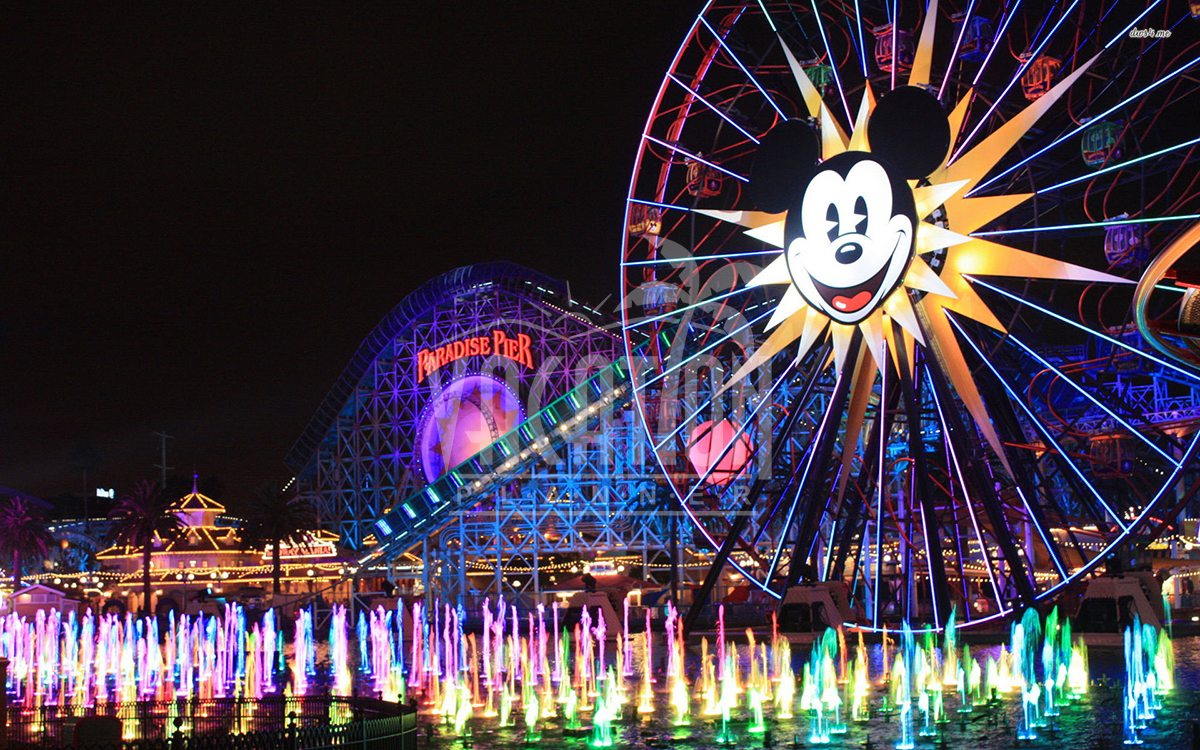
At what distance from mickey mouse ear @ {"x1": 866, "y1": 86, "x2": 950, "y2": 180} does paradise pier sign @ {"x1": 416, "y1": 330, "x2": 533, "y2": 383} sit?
38.3 m

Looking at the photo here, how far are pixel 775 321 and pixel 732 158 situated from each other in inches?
288

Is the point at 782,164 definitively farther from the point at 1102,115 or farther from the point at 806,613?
the point at 806,613

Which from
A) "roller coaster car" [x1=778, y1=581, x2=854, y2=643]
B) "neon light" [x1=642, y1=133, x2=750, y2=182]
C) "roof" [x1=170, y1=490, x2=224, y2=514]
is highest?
"neon light" [x1=642, y1=133, x2=750, y2=182]

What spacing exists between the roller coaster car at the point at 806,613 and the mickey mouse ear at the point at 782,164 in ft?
28.9

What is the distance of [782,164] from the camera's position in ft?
90.3

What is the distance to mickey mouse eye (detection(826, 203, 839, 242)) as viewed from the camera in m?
26.5

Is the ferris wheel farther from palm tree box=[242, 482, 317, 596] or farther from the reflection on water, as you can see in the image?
palm tree box=[242, 482, 317, 596]

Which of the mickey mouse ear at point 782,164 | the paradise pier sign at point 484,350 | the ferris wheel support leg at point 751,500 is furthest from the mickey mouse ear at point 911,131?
the paradise pier sign at point 484,350

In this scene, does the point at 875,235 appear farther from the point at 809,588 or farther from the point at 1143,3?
the point at 809,588

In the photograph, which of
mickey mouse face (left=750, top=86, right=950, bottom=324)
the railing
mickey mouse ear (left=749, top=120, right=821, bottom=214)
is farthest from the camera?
mickey mouse ear (left=749, top=120, right=821, bottom=214)

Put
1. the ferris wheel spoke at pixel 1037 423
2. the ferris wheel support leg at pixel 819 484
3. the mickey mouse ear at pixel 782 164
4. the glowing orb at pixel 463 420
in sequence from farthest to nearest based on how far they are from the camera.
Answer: the glowing orb at pixel 463 420
the mickey mouse ear at pixel 782 164
the ferris wheel support leg at pixel 819 484
the ferris wheel spoke at pixel 1037 423

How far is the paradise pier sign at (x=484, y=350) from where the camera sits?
62312 millimetres

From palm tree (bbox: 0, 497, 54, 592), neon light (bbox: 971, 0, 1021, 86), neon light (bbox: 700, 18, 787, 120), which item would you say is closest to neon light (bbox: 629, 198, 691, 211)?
neon light (bbox: 700, 18, 787, 120)

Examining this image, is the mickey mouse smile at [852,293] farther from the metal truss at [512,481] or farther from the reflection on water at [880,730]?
the metal truss at [512,481]
